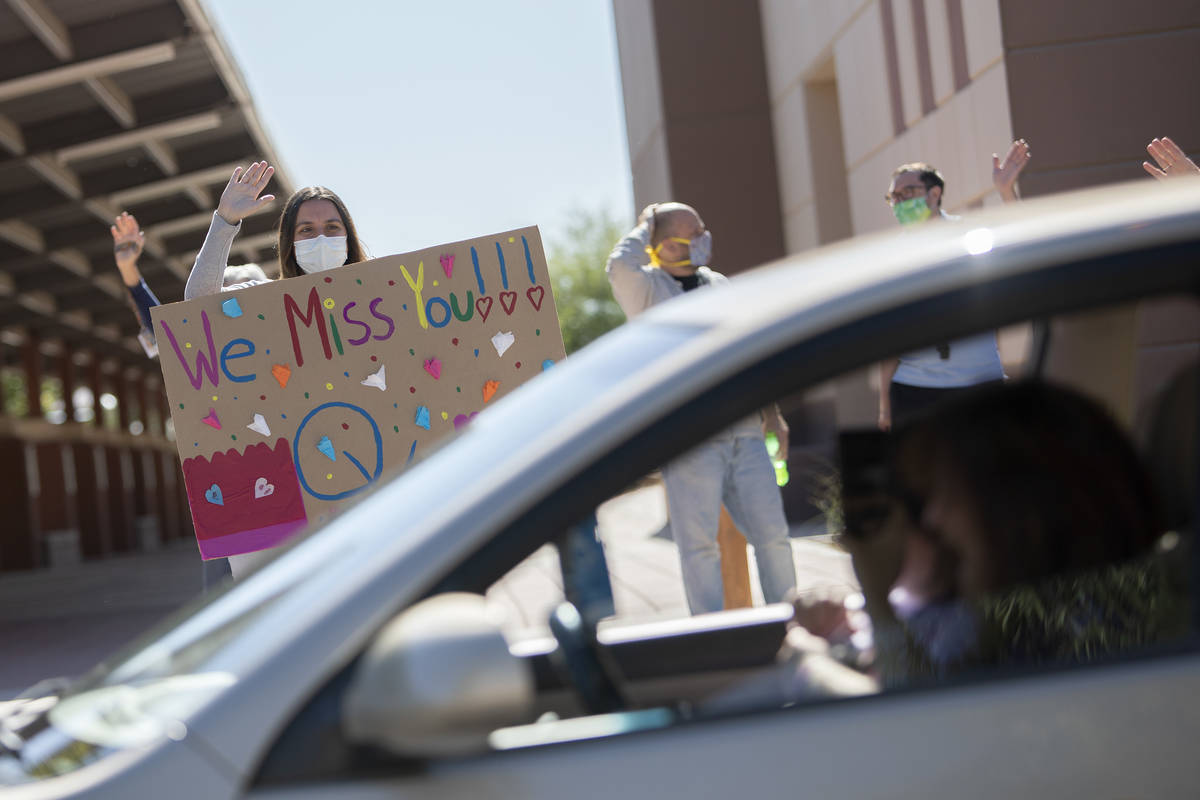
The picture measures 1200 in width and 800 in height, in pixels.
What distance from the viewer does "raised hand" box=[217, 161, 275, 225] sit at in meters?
4.75

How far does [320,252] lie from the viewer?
15.7 ft

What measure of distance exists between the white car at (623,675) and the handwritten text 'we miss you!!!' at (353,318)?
9.80 feet

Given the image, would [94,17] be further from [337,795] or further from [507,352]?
[337,795]

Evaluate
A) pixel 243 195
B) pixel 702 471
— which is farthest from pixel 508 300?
pixel 702 471

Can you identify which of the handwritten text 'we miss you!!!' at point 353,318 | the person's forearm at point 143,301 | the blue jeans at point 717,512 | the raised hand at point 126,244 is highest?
the raised hand at point 126,244

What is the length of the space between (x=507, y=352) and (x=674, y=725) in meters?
3.31

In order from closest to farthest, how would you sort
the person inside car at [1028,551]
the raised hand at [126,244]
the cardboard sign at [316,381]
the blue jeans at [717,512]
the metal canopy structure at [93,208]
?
the person inside car at [1028,551] → the blue jeans at [717,512] → the cardboard sign at [316,381] → the raised hand at [126,244] → the metal canopy structure at [93,208]

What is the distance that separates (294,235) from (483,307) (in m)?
0.78

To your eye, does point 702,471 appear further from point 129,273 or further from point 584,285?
point 584,285

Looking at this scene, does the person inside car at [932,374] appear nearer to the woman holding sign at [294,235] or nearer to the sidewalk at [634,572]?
the sidewalk at [634,572]

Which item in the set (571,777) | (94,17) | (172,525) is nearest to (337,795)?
(571,777)

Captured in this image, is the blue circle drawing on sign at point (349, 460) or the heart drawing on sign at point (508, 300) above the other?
the heart drawing on sign at point (508, 300)

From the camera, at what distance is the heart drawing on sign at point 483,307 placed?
15.6 ft

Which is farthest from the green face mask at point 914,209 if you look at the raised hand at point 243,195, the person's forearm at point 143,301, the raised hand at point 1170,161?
the person's forearm at point 143,301
